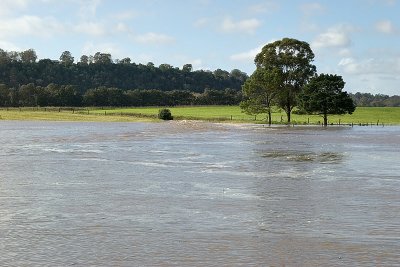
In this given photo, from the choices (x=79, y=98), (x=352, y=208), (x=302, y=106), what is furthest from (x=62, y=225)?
(x=79, y=98)

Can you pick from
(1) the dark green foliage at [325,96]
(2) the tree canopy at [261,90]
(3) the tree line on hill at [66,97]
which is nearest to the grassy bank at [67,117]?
(2) the tree canopy at [261,90]

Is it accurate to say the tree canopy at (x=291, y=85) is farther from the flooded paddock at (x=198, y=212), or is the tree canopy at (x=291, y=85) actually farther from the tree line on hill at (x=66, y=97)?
the tree line on hill at (x=66, y=97)

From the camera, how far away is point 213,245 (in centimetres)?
1585

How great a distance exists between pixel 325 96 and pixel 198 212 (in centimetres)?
7893

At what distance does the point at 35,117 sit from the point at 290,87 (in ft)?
199

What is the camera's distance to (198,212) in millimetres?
20547

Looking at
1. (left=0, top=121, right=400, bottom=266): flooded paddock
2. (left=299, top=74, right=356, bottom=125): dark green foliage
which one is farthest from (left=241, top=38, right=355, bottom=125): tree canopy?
(left=0, top=121, right=400, bottom=266): flooded paddock

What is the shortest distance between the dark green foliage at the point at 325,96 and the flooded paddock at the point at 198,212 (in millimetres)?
57377

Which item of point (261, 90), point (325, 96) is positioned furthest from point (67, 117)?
point (325, 96)

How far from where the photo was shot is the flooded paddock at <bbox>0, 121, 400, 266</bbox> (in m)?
14.9

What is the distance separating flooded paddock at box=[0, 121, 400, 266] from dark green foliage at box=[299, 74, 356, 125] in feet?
188

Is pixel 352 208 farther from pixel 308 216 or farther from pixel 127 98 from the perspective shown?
pixel 127 98

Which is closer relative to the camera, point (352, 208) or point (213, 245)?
point (213, 245)

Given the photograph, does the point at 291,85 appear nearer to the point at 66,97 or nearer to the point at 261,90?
the point at 261,90
